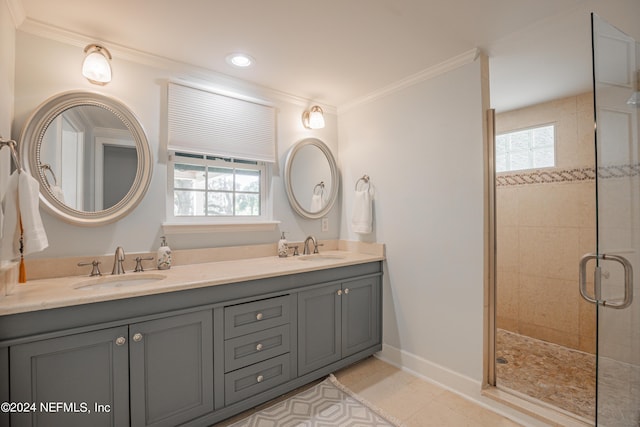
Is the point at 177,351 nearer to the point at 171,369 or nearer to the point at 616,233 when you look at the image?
the point at 171,369

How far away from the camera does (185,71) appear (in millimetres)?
2135

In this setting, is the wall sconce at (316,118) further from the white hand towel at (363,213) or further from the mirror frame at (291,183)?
the white hand towel at (363,213)

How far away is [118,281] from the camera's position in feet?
5.76

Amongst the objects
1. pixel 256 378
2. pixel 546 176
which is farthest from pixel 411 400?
pixel 546 176

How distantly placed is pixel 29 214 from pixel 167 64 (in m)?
1.27

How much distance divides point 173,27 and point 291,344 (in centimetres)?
204

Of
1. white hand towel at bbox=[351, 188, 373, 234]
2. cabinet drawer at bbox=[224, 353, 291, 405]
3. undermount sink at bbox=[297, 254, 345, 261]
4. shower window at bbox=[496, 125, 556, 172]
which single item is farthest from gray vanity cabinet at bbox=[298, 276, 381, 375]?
shower window at bbox=[496, 125, 556, 172]

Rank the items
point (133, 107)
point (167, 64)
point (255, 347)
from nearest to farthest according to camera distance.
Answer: point (255, 347) → point (133, 107) → point (167, 64)

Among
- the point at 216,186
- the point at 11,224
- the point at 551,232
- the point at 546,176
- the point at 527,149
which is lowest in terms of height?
the point at 551,232

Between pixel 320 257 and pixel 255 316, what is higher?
pixel 320 257

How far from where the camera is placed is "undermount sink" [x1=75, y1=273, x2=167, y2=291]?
163cm

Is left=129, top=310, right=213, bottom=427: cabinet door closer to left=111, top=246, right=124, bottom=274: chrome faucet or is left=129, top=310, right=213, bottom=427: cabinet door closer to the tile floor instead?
the tile floor

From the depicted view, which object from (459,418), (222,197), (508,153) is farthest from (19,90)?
(508,153)

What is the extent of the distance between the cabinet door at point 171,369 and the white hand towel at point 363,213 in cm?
146
